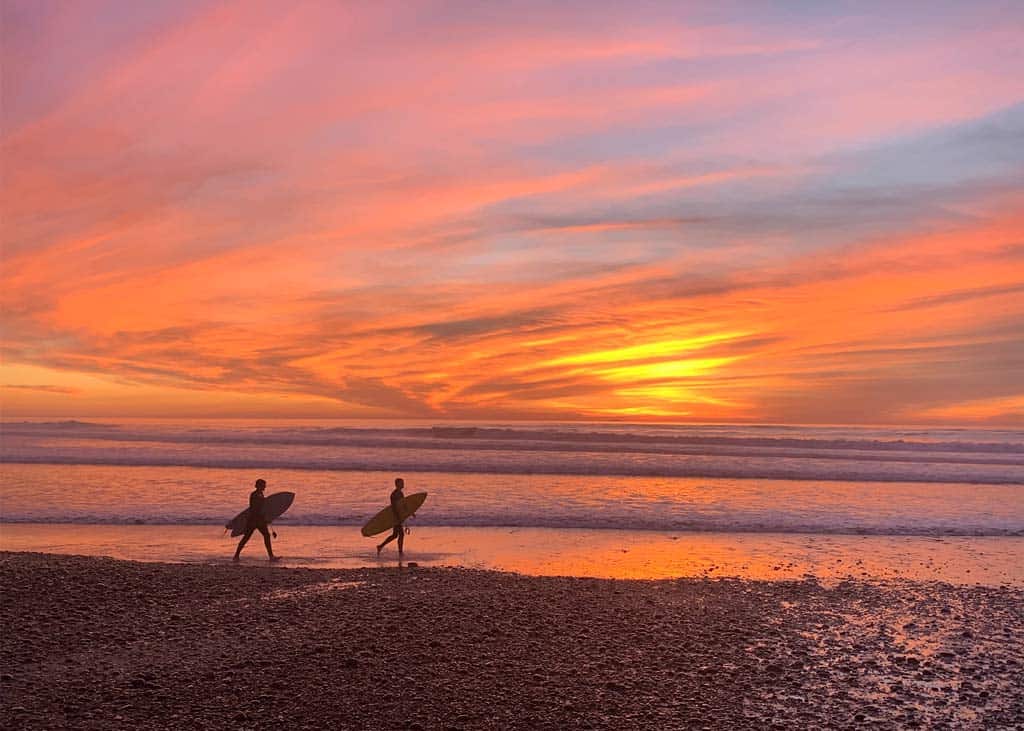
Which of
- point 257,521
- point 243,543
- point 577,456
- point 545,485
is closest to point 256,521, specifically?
point 257,521

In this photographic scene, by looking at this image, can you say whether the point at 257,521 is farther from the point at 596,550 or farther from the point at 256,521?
the point at 596,550

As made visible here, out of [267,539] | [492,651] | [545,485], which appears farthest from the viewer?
[545,485]

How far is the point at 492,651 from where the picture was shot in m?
9.84

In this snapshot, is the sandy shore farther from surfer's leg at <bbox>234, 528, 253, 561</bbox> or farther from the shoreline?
surfer's leg at <bbox>234, 528, 253, 561</bbox>

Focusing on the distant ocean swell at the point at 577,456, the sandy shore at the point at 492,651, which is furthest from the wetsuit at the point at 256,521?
the distant ocean swell at the point at 577,456

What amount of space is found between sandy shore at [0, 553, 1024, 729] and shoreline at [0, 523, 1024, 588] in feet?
5.18

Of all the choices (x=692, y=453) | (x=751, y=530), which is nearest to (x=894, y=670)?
(x=751, y=530)

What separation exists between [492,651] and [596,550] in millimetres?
8668

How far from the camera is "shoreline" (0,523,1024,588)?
A: 15820 mm

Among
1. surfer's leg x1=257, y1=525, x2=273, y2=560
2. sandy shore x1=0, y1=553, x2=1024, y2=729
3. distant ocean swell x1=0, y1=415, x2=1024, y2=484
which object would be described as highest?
distant ocean swell x1=0, y1=415, x2=1024, y2=484

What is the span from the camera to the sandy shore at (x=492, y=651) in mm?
7941

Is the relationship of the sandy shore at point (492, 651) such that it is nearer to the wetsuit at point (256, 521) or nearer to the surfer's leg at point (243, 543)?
the surfer's leg at point (243, 543)

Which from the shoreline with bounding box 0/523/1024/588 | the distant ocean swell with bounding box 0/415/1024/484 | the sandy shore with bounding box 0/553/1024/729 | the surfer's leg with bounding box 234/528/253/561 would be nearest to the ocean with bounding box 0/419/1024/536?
the distant ocean swell with bounding box 0/415/1024/484

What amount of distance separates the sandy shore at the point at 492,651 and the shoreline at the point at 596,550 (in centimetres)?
158
